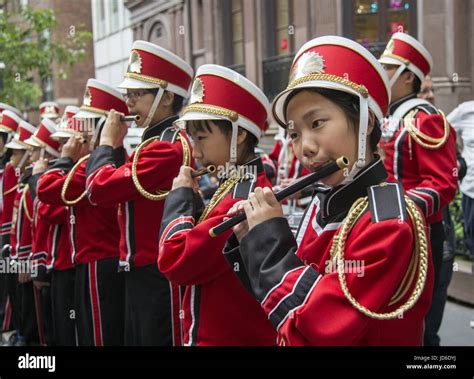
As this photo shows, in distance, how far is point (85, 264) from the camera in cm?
461

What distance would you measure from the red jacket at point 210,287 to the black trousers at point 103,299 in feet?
4.94

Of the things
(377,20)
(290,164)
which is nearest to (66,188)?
(290,164)

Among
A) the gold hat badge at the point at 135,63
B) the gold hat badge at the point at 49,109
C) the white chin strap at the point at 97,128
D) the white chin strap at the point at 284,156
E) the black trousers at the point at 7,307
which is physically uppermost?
the gold hat badge at the point at 49,109

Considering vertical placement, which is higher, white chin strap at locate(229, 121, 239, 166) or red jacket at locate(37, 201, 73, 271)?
white chin strap at locate(229, 121, 239, 166)

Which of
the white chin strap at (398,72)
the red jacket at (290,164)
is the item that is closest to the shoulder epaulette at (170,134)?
the white chin strap at (398,72)

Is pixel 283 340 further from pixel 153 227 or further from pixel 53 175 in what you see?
pixel 53 175

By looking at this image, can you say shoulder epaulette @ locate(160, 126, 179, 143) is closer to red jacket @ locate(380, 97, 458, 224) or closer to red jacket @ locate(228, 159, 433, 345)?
red jacket @ locate(380, 97, 458, 224)

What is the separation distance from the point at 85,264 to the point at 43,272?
1.05 m

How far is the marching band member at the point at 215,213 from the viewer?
2.88 m

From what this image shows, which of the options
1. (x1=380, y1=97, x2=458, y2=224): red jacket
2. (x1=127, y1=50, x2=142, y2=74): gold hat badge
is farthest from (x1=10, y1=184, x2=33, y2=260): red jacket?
(x1=380, y1=97, x2=458, y2=224): red jacket

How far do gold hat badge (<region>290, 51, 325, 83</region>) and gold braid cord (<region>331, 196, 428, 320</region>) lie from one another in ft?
1.38

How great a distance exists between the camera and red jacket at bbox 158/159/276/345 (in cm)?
288

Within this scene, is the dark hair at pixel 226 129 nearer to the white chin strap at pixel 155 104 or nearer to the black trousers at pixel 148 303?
the white chin strap at pixel 155 104

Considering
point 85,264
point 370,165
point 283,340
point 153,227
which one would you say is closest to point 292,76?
point 370,165
